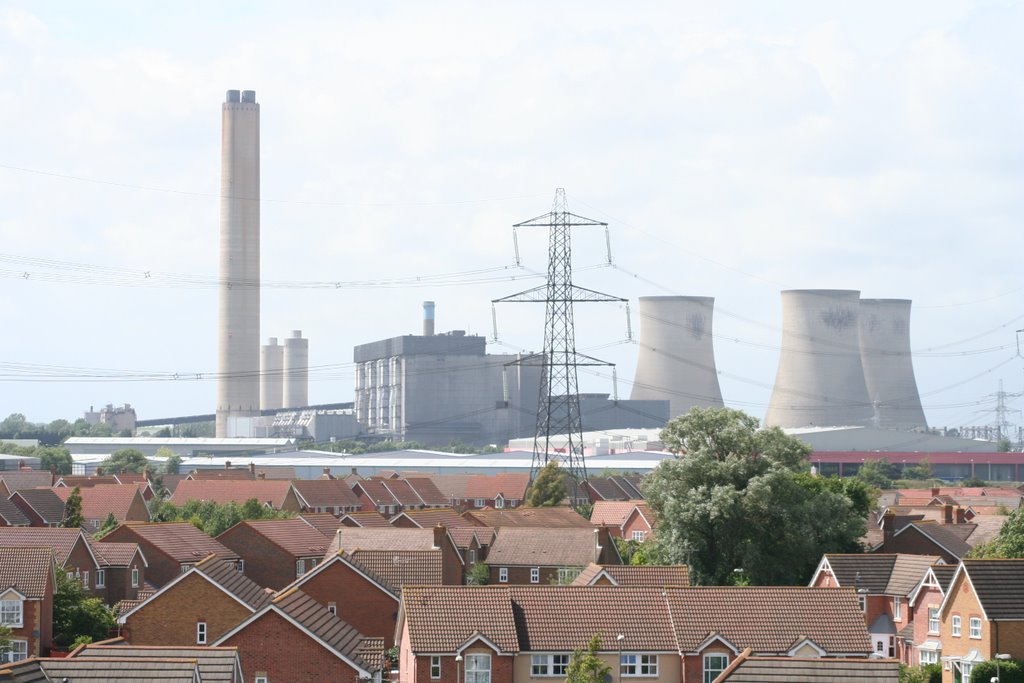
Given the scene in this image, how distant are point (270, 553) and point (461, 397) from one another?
141 metres

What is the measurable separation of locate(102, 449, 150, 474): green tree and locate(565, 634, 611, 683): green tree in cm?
9159

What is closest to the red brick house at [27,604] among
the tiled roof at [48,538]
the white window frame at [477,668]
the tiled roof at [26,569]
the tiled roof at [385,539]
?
the tiled roof at [26,569]

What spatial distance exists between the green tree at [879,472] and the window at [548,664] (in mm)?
88627

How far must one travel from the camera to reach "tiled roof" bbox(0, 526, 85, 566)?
41.9m

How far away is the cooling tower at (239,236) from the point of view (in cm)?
15050

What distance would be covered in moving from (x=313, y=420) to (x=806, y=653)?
162264 millimetres

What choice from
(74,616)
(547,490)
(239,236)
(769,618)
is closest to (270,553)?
(74,616)

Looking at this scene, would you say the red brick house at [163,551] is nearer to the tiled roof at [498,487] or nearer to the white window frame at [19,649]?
the white window frame at [19,649]

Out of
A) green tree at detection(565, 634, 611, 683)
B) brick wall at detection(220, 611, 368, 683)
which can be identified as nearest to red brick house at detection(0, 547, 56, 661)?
brick wall at detection(220, 611, 368, 683)

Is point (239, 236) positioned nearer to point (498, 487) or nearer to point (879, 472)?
point (879, 472)

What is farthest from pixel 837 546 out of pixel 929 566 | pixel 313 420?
pixel 313 420

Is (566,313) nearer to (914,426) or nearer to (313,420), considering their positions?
(914,426)

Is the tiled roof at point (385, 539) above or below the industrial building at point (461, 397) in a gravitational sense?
below

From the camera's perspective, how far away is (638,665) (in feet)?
87.4
